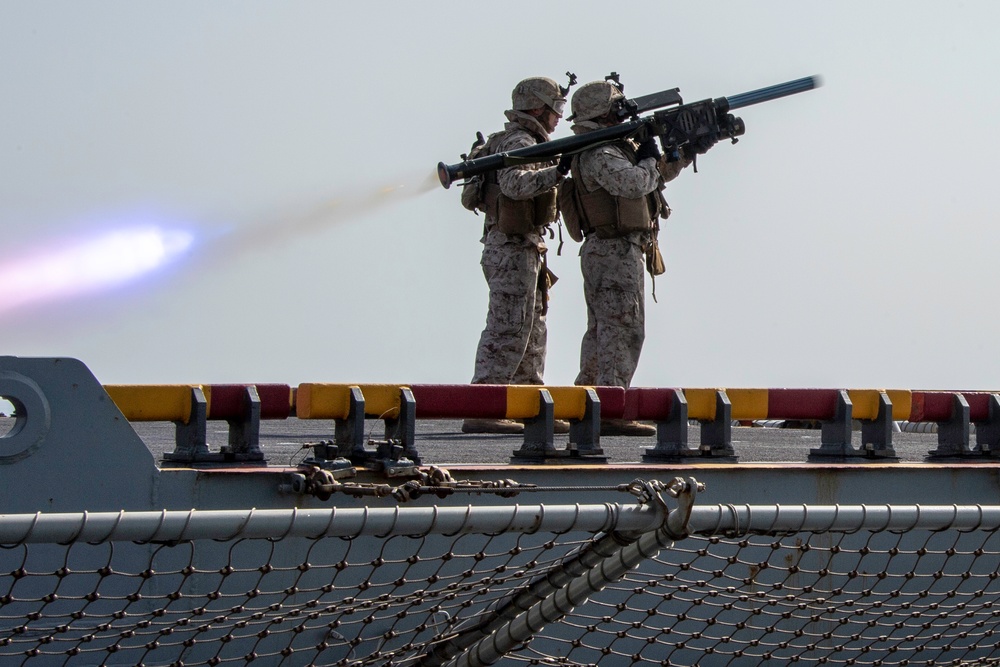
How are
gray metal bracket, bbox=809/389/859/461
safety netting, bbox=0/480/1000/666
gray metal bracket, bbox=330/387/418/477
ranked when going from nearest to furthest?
1. safety netting, bbox=0/480/1000/666
2. gray metal bracket, bbox=330/387/418/477
3. gray metal bracket, bbox=809/389/859/461

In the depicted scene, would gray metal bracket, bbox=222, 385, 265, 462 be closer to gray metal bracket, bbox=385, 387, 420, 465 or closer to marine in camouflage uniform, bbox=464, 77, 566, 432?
gray metal bracket, bbox=385, 387, 420, 465

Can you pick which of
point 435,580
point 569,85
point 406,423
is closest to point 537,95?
point 569,85

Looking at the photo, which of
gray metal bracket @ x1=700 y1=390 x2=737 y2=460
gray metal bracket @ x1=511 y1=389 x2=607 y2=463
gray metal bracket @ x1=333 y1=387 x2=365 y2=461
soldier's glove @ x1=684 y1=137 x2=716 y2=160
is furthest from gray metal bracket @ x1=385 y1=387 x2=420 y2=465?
soldier's glove @ x1=684 y1=137 x2=716 y2=160

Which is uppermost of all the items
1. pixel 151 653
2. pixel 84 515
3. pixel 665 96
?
pixel 665 96

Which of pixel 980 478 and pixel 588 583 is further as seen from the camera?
pixel 980 478

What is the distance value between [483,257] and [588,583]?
20.9 ft

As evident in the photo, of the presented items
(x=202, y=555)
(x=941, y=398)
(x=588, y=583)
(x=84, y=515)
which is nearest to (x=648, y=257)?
(x=941, y=398)

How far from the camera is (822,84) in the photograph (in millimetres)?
10391

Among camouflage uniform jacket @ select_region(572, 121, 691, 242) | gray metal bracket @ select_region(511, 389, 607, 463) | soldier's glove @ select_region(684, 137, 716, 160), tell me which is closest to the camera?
gray metal bracket @ select_region(511, 389, 607, 463)

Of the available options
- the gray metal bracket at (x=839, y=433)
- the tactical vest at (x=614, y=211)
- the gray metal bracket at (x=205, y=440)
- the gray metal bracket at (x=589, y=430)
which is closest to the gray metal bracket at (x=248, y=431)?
the gray metal bracket at (x=205, y=440)

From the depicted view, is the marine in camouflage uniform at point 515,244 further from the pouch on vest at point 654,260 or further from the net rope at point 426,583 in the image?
the net rope at point 426,583

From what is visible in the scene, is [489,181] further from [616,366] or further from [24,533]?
[24,533]

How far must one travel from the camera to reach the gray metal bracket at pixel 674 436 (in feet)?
19.2

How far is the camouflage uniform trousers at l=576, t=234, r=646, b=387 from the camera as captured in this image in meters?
9.02
